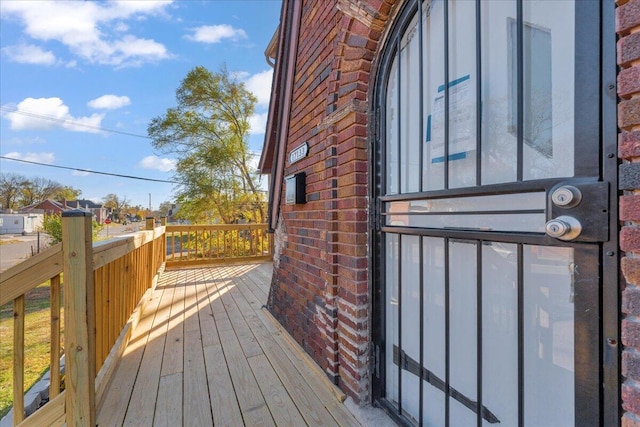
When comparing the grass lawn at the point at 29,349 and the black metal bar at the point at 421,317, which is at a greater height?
the black metal bar at the point at 421,317

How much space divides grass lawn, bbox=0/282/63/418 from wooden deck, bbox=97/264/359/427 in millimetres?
932

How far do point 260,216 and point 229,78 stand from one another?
207 inches

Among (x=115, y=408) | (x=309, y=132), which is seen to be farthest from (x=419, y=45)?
(x=115, y=408)

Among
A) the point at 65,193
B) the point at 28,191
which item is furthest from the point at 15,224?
the point at 65,193

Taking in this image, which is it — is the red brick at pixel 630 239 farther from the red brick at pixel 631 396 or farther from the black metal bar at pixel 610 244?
the red brick at pixel 631 396

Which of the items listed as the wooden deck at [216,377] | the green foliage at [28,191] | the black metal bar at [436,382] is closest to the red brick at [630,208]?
the black metal bar at [436,382]

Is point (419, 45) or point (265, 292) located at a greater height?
point (419, 45)

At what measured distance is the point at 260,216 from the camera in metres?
10.9

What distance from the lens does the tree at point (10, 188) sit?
35.2 metres

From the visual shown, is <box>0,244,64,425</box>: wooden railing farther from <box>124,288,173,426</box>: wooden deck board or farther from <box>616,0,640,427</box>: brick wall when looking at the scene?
<box>616,0,640,427</box>: brick wall

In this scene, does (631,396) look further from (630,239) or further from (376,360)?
(376,360)

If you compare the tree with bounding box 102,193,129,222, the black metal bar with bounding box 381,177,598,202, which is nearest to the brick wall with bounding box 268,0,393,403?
the black metal bar with bounding box 381,177,598,202

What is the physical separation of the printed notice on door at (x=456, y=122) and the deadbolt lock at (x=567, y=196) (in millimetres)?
425

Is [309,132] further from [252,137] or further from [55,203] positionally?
[55,203]
